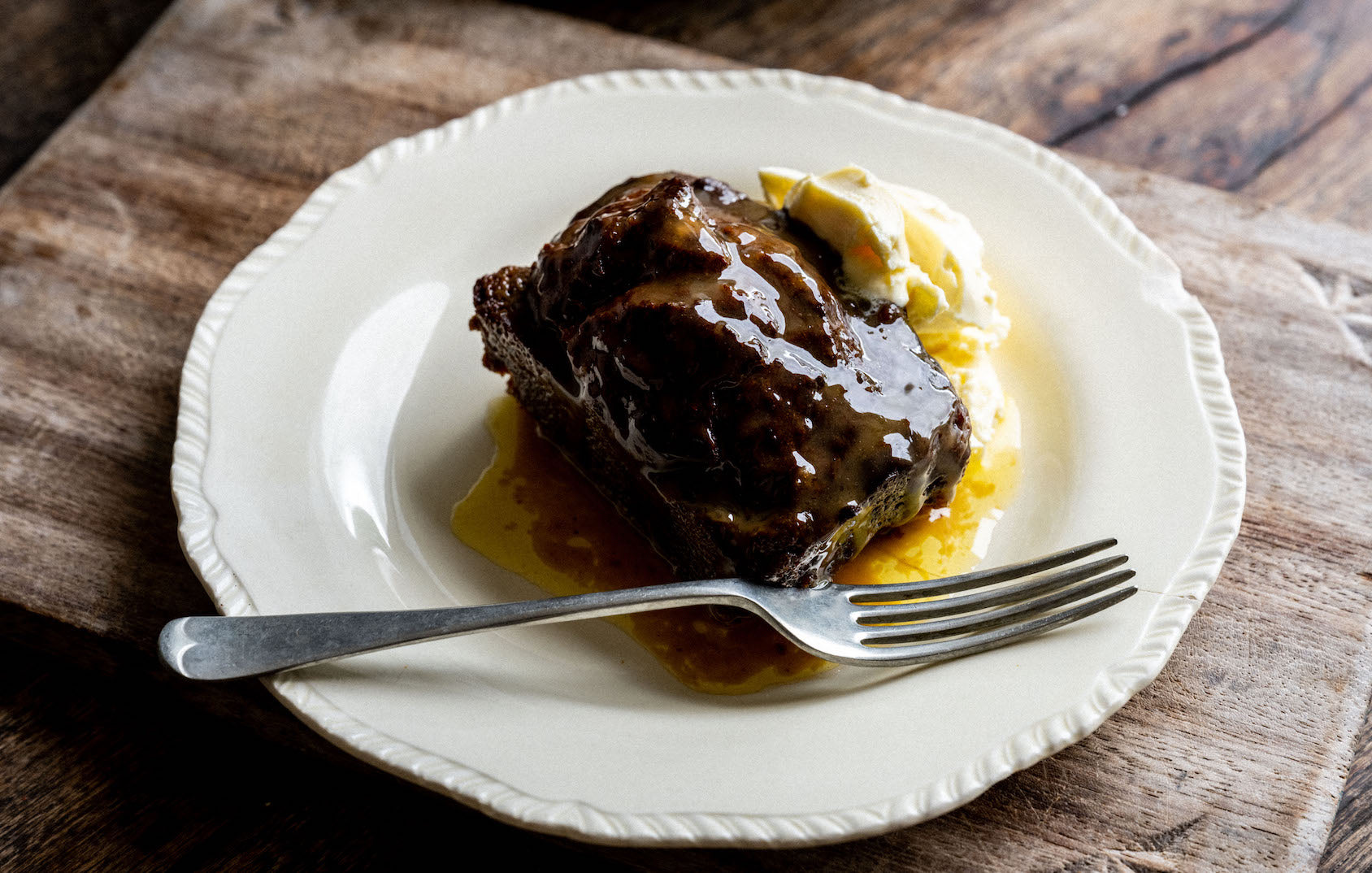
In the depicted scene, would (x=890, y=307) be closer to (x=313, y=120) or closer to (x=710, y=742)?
(x=710, y=742)

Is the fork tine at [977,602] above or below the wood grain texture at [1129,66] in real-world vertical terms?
below

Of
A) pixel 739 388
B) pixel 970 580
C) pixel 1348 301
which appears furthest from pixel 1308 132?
pixel 739 388

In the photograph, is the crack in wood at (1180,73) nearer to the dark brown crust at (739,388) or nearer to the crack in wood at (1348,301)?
the crack in wood at (1348,301)

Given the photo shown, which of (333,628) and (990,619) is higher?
(990,619)

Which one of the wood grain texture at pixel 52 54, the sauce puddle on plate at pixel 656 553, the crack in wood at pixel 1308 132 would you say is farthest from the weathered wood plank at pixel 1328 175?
the wood grain texture at pixel 52 54

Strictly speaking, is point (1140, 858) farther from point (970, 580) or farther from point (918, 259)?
point (918, 259)

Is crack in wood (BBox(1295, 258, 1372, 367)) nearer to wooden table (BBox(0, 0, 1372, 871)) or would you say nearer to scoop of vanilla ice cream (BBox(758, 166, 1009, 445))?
wooden table (BBox(0, 0, 1372, 871))

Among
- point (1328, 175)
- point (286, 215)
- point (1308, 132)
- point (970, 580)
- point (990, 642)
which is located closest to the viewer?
point (990, 642)

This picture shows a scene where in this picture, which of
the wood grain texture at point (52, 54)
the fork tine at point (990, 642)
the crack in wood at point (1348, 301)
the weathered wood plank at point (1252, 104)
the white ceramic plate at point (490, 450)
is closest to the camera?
the white ceramic plate at point (490, 450)
